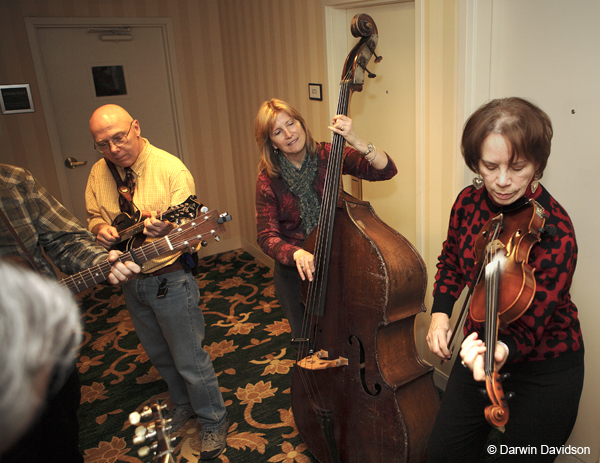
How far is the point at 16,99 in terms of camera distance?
356 centimetres

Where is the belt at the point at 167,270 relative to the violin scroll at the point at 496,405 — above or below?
below

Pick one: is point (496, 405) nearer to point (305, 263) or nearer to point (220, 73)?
point (305, 263)

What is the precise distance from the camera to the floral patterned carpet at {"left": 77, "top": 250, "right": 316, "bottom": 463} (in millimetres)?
2088

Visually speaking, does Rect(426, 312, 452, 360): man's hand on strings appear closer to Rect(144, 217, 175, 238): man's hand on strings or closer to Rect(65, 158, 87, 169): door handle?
Rect(144, 217, 175, 238): man's hand on strings

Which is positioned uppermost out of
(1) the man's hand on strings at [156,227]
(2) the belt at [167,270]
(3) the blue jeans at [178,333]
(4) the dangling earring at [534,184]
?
(4) the dangling earring at [534,184]

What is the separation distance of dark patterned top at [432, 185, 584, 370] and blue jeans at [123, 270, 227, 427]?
115 cm

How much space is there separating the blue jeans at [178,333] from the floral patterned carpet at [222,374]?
0.74 feet

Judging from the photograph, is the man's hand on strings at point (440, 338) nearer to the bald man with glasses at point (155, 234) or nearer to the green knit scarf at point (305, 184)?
the green knit scarf at point (305, 184)

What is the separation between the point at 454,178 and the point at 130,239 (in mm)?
1342

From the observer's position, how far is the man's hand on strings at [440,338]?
124 cm

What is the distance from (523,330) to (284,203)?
103 cm

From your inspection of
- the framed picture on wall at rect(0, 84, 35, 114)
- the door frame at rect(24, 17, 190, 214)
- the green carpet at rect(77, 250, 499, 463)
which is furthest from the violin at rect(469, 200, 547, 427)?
the framed picture on wall at rect(0, 84, 35, 114)

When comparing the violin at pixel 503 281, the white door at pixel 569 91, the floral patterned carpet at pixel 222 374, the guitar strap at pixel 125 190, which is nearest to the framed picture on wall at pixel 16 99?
the floral patterned carpet at pixel 222 374

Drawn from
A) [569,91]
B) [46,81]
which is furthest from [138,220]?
[46,81]
